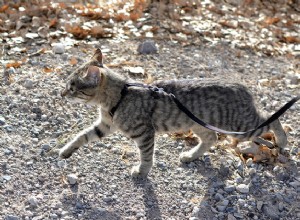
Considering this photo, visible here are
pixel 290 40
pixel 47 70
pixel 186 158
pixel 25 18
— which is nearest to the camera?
pixel 186 158

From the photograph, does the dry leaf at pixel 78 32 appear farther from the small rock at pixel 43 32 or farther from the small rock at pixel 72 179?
the small rock at pixel 72 179

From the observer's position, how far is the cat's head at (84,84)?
4.60 meters

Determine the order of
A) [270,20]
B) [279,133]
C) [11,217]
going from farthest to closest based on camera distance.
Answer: [270,20] < [279,133] < [11,217]

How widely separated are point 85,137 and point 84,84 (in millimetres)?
561

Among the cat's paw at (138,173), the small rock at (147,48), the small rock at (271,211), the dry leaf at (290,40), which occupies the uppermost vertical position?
the small rock at (147,48)

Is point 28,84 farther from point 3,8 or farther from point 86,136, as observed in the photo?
point 3,8

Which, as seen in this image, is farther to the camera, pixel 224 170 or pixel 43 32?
pixel 43 32

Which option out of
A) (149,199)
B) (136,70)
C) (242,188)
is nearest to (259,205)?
(242,188)

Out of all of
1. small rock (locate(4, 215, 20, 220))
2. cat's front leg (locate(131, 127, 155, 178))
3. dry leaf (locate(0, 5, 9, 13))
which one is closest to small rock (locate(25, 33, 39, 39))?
dry leaf (locate(0, 5, 9, 13))

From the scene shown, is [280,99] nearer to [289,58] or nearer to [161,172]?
[289,58]

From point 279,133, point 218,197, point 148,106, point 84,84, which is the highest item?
point 84,84

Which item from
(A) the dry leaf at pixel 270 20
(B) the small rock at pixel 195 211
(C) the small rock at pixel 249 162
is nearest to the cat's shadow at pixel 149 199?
(B) the small rock at pixel 195 211

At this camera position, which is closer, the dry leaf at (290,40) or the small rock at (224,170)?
the small rock at (224,170)

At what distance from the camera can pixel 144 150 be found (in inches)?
186
